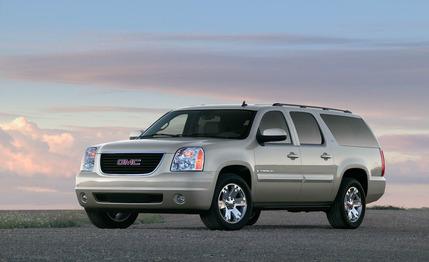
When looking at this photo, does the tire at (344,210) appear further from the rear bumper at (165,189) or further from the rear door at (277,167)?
the rear bumper at (165,189)

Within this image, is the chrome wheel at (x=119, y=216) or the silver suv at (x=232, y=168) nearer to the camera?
the silver suv at (x=232, y=168)

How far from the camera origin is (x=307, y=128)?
62.8 ft

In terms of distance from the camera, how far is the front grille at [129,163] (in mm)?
16906

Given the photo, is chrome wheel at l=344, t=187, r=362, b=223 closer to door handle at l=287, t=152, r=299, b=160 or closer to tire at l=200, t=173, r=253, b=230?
door handle at l=287, t=152, r=299, b=160

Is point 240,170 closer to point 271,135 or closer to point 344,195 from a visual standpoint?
point 271,135

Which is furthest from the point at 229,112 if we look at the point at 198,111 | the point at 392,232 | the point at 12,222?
the point at 12,222

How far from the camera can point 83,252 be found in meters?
12.7

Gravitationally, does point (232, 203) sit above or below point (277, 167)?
below

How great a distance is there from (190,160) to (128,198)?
1284mm

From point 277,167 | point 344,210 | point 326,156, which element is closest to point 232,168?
point 277,167

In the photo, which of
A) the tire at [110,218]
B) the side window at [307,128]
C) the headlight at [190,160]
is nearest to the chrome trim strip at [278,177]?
the side window at [307,128]

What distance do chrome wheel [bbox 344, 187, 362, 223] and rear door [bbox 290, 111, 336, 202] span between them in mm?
590

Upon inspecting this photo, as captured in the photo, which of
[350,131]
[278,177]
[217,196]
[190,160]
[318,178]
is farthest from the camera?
[350,131]

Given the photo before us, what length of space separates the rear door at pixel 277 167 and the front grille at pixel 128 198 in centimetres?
185
